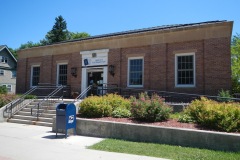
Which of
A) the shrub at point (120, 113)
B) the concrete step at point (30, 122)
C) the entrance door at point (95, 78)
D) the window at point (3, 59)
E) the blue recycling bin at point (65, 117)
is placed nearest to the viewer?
the blue recycling bin at point (65, 117)

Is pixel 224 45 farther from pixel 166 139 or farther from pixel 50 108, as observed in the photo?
pixel 50 108

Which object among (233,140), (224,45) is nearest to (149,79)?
(224,45)

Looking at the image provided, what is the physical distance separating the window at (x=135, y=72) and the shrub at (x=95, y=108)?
17.5 ft

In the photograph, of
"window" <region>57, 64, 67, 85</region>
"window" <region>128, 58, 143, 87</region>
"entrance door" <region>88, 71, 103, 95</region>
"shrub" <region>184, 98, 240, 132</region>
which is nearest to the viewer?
"shrub" <region>184, 98, 240, 132</region>

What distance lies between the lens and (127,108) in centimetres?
1202

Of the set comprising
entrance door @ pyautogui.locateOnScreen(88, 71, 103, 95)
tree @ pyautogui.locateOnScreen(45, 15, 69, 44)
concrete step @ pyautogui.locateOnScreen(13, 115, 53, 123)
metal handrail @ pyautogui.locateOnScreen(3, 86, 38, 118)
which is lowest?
concrete step @ pyautogui.locateOnScreen(13, 115, 53, 123)

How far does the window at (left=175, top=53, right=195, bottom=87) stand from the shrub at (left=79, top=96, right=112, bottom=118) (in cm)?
586

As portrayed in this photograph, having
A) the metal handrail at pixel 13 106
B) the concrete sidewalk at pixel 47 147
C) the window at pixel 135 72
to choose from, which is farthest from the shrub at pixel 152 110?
the metal handrail at pixel 13 106

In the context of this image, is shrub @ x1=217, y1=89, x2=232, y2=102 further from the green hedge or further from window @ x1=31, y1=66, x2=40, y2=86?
window @ x1=31, y1=66, x2=40, y2=86

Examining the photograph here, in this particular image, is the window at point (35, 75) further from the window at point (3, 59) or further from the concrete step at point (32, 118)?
the window at point (3, 59)

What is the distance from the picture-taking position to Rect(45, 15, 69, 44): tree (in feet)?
173

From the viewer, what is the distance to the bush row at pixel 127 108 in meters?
9.49

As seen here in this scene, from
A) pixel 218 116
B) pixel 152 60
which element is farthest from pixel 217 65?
pixel 218 116

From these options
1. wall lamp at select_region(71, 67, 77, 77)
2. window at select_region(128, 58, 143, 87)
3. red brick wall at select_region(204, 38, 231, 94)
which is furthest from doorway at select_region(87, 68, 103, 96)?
red brick wall at select_region(204, 38, 231, 94)
